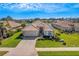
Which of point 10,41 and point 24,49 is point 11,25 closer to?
point 10,41

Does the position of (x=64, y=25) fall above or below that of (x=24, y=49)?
above

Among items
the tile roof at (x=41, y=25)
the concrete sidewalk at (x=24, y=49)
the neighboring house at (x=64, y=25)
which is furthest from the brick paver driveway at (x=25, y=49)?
the neighboring house at (x=64, y=25)

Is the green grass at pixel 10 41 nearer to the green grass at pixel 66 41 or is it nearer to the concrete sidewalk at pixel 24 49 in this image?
the concrete sidewalk at pixel 24 49

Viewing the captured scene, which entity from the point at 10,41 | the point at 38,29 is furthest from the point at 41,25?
the point at 10,41

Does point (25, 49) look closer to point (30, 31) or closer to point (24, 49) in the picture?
point (24, 49)

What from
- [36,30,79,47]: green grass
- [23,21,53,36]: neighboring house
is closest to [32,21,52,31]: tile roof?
[23,21,53,36]: neighboring house
